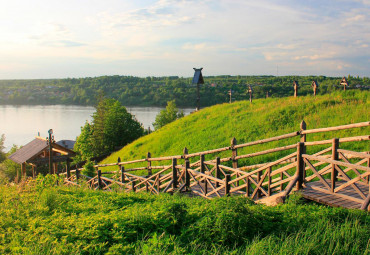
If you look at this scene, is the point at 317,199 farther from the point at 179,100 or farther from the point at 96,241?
the point at 179,100

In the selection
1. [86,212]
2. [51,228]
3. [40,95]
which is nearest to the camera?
[51,228]

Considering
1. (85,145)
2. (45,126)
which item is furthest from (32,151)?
(45,126)

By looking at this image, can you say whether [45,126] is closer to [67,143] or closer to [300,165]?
[67,143]

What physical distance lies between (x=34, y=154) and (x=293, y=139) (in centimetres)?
1752

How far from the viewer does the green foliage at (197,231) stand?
412cm

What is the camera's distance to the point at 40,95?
11512cm

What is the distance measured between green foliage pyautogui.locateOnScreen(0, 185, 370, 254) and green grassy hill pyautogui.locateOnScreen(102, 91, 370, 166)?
8.35 meters

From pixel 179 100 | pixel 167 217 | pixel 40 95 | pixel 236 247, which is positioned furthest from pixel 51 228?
pixel 40 95

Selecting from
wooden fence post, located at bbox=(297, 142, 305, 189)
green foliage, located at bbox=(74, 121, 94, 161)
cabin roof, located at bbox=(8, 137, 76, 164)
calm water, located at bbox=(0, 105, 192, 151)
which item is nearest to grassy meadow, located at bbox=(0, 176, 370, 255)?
wooden fence post, located at bbox=(297, 142, 305, 189)

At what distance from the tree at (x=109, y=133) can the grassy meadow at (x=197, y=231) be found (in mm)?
34129

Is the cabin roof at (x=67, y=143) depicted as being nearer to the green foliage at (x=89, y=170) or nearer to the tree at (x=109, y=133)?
the tree at (x=109, y=133)

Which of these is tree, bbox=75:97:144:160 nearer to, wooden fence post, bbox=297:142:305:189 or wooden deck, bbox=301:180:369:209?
wooden fence post, bbox=297:142:305:189

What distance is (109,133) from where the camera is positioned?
3950 cm

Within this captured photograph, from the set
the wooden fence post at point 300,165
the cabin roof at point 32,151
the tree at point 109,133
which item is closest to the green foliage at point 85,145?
the tree at point 109,133
